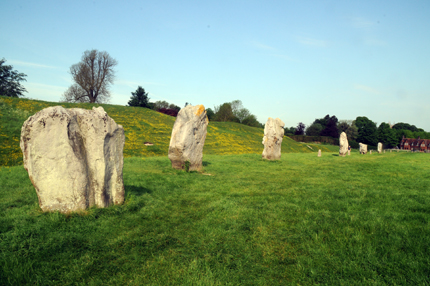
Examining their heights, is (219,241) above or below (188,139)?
below

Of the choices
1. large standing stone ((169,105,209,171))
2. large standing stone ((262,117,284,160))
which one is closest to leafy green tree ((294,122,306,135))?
large standing stone ((262,117,284,160))

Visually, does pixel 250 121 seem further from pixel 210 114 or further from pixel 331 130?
pixel 331 130

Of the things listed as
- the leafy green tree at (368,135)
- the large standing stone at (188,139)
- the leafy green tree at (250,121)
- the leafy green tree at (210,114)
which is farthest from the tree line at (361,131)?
the large standing stone at (188,139)

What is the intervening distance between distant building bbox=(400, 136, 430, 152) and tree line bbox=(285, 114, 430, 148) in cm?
208

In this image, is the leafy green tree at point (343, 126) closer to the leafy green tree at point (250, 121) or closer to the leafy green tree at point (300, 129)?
the leafy green tree at point (300, 129)

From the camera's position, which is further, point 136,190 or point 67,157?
point 136,190

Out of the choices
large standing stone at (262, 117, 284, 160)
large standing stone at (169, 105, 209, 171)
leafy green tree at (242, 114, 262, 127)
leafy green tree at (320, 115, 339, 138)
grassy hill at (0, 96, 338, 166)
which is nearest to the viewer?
large standing stone at (169, 105, 209, 171)

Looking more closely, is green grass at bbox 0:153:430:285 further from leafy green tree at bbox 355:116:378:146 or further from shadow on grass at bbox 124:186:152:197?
leafy green tree at bbox 355:116:378:146

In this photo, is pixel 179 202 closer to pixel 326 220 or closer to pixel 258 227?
pixel 258 227

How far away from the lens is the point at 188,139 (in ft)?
47.0

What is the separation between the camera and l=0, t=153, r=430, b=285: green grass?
3969 millimetres

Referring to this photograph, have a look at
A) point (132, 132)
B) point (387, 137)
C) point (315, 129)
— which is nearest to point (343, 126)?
point (315, 129)

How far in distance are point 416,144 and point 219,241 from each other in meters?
103

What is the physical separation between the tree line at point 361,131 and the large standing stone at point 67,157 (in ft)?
294
